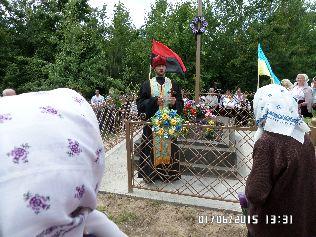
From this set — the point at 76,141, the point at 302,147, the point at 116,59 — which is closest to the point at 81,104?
the point at 76,141

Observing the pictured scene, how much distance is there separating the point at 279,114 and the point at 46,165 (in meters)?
1.90

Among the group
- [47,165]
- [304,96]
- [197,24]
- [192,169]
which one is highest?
[197,24]

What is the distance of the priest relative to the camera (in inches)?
209

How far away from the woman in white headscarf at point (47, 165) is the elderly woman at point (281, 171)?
157 centimetres

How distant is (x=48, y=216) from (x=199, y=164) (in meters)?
5.20

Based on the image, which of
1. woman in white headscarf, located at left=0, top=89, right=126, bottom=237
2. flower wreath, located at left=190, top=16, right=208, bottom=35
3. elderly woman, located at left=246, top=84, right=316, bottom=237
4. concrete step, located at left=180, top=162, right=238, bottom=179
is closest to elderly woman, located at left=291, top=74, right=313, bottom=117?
flower wreath, located at left=190, top=16, right=208, bottom=35

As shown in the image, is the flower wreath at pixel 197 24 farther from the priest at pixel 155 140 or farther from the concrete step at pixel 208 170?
the concrete step at pixel 208 170

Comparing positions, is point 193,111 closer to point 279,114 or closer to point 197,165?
point 197,165

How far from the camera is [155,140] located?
208 inches

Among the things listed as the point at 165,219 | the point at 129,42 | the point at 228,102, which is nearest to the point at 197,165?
the point at 165,219

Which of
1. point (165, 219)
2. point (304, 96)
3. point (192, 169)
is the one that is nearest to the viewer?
point (165, 219)

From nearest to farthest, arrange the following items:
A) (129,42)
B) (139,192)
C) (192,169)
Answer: (139,192), (192,169), (129,42)

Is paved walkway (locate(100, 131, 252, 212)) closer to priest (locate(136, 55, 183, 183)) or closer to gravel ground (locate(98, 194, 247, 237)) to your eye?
gravel ground (locate(98, 194, 247, 237))

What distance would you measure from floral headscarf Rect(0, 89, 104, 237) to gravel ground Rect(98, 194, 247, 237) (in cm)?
339
